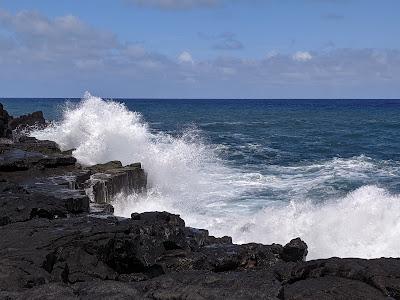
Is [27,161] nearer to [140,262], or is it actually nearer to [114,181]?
[114,181]

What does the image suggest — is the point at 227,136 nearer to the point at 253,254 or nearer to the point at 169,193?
the point at 169,193

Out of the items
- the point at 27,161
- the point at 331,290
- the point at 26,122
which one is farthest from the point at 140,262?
the point at 26,122

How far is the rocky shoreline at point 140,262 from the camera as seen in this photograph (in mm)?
4727

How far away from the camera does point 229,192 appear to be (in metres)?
17.5

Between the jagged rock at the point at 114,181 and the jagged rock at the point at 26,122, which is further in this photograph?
the jagged rock at the point at 26,122

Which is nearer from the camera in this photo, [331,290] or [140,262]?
[331,290]

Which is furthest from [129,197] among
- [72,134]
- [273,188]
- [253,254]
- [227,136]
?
[227,136]

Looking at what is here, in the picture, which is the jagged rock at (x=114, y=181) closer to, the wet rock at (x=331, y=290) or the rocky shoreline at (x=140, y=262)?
the rocky shoreline at (x=140, y=262)

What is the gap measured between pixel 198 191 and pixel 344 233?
240 inches

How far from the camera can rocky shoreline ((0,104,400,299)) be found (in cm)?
473

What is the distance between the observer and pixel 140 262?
6270 mm

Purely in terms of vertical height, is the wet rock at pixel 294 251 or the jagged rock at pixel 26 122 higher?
the jagged rock at pixel 26 122

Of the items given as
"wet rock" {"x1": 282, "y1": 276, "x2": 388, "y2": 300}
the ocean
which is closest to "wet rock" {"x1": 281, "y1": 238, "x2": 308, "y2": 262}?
"wet rock" {"x1": 282, "y1": 276, "x2": 388, "y2": 300}

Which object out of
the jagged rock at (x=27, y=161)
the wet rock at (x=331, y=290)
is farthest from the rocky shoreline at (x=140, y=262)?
the jagged rock at (x=27, y=161)
